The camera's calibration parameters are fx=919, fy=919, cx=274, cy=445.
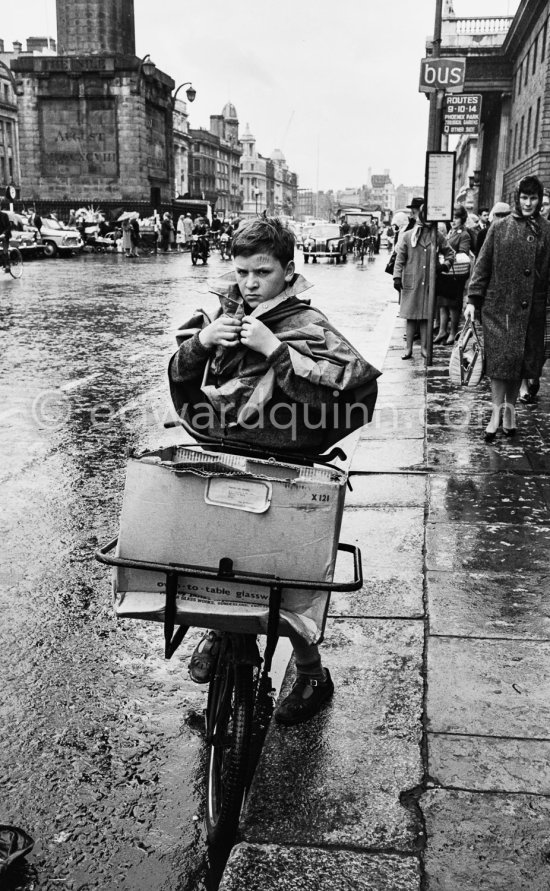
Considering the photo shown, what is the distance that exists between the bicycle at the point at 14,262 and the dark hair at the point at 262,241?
22952 millimetres

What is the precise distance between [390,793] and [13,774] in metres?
1.24

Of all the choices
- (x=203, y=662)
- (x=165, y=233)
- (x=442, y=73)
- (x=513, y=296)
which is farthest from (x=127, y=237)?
(x=203, y=662)

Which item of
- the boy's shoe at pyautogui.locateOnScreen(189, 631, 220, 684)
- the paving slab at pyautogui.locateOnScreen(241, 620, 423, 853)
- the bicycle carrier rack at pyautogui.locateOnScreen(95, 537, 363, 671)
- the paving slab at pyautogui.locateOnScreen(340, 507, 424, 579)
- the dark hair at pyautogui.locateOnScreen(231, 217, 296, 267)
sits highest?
the dark hair at pyautogui.locateOnScreen(231, 217, 296, 267)

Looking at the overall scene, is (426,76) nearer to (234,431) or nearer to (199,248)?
(234,431)

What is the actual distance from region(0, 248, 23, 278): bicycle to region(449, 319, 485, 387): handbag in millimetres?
18437

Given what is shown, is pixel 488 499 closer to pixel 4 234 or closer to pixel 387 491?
pixel 387 491

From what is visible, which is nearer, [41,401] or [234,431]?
[234,431]

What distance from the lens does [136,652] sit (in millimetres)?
3930

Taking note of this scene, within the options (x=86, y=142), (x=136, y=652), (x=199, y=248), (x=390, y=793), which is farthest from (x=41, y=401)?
(x=86, y=142)

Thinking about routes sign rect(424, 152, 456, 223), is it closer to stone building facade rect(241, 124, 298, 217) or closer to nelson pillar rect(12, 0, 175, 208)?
nelson pillar rect(12, 0, 175, 208)

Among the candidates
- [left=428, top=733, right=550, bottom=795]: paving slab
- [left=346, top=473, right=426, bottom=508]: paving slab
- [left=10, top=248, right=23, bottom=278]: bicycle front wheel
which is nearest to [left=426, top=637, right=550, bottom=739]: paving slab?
[left=428, top=733, right=550, bottom=795]: paving slab

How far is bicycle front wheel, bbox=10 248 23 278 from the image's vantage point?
83.9ft

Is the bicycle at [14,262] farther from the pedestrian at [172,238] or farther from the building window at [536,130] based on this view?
the pedestrian at [172,238]

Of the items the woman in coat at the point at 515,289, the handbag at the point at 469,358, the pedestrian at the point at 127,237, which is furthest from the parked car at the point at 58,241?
the woman in coat at the point at 515,289
